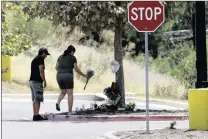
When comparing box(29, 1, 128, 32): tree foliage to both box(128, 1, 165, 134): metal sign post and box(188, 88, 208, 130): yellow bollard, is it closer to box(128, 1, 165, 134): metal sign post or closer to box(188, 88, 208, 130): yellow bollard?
box(128, 1, 165, 134): metal sign post

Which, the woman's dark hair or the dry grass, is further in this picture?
the dry grass

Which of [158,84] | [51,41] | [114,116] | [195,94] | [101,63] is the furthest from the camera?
[51,41]

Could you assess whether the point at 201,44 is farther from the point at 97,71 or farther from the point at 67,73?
the point at 97,71

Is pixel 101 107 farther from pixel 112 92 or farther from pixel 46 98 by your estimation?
pixel 46 98

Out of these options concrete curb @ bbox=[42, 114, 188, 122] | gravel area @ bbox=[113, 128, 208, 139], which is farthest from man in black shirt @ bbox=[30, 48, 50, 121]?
gravel area @ bbox=[113, 128, 208, 139]

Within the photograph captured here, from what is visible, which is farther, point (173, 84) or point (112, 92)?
point (173, 84)

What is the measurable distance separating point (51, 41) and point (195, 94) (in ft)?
83.4

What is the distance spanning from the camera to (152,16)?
35.3ft

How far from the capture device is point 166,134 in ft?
32.1

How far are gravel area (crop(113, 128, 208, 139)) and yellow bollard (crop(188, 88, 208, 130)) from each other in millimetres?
207

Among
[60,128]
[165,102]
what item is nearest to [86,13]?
[60,128]

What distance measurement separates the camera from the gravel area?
9484 mm

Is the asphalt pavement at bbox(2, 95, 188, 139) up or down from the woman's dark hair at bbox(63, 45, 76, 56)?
down

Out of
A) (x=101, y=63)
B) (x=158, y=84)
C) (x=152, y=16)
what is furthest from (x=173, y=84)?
(x=152, y=16)
